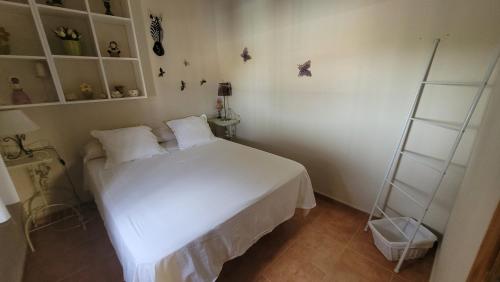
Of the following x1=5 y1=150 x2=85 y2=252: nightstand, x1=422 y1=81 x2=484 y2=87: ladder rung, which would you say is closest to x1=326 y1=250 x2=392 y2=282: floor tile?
x1=422 y1=81 x2=484 y2=87: ladder rung

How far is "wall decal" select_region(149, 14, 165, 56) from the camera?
2.41 metres

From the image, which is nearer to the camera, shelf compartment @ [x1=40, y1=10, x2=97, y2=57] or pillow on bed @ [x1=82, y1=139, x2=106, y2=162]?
shelf compartment @ [x1=40, y1=10, x2=97, y2=57]

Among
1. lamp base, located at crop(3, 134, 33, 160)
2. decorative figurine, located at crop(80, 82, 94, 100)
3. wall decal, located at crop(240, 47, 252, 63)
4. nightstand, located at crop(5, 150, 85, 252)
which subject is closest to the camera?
lamp base, located at crop(3, 134, 33, 160)

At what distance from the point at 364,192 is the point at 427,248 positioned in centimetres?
64

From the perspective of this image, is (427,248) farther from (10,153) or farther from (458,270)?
(10,153)

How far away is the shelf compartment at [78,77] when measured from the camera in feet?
6.43

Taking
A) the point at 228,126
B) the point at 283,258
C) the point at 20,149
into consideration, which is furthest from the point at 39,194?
the point at 283,258

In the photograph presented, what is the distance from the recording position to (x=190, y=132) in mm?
2506

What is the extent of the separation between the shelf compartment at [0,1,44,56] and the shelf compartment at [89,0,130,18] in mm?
529

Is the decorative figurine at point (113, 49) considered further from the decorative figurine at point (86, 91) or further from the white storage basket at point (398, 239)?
the white storage basket at point (398, 239)

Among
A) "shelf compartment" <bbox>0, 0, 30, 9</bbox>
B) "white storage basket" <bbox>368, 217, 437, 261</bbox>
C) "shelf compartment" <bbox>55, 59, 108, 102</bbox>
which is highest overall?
"shelf compartment" <bbox>0, 0, 30, 9</bbox>

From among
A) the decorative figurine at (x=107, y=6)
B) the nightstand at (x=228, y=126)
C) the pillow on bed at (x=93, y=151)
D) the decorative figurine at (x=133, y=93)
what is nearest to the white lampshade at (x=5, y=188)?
the pillow on bed at (x=93, y=151)

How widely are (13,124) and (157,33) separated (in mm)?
1683

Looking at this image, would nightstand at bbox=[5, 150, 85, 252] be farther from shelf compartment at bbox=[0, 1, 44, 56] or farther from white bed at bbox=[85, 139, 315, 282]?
shelf compartment at bbox=[0, 1, 44, 56]
